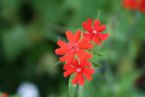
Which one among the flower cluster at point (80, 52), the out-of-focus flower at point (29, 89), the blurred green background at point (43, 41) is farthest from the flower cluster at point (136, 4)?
the out-of-focus flower at point (29, 89)

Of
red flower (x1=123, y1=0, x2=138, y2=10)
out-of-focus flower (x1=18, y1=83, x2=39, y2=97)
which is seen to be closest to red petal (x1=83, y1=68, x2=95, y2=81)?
red flower (x1=123, y1=0, x2=138, y2=10)

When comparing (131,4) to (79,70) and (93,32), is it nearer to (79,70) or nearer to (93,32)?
(93,32)

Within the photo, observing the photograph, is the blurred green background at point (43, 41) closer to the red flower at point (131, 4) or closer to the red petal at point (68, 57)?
the red flower at point (131, 4)

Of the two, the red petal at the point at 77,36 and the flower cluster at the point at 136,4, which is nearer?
the red petal at the point at 77,36

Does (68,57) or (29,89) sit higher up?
(29,89)

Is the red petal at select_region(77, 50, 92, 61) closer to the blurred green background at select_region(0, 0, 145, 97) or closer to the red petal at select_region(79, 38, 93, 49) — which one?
the red petal at select_region(79, 38, 93, 49)

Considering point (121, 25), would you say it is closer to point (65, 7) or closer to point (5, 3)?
point (65, 7)

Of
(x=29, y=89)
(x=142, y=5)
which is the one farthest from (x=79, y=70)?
(x=29, y=89)
